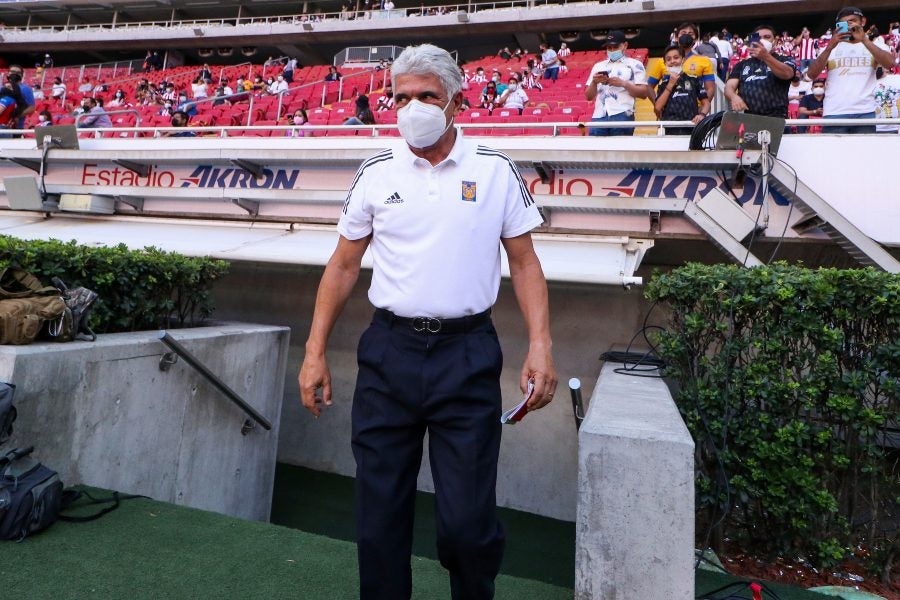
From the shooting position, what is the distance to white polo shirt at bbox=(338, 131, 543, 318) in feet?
6.02

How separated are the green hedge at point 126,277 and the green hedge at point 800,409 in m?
3.70

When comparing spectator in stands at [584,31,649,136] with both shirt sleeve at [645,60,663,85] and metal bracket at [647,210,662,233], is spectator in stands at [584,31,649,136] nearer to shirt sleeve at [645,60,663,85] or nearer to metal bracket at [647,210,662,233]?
shirt sleeve at [645,60,663,85]

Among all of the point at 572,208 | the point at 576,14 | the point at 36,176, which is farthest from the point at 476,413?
the point at 576,14

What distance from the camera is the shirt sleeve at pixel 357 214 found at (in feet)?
6.54

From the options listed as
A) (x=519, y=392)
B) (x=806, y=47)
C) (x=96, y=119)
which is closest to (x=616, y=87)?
(x=519, y=392)

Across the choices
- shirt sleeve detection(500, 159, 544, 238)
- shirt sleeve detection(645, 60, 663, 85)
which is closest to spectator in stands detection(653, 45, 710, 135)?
shirt sleeve detection(645, 60, 663, 85)

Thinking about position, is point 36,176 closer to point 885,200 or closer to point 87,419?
point 87,419

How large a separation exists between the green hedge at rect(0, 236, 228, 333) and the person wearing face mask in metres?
2.64

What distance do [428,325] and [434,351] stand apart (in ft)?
0.27

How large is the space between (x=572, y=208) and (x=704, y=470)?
284cm

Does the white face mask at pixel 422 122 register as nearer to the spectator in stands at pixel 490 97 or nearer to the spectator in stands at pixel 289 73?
the spectator in stands at pixel 490 97

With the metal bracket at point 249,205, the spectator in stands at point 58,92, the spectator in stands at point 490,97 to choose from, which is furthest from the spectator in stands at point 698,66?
the spectator in stands at point 58,92

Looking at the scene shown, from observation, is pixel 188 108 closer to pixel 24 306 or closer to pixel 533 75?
pixel 533 75

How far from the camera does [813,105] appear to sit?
7.91 meters
